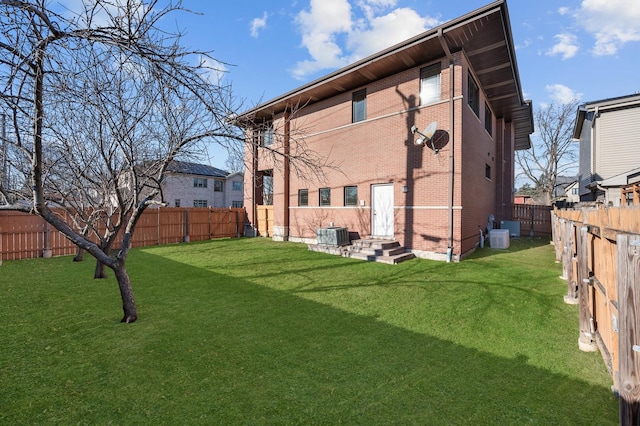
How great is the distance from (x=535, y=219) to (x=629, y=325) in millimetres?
17931

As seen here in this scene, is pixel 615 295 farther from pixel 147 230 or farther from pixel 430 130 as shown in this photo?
pixel 147 230

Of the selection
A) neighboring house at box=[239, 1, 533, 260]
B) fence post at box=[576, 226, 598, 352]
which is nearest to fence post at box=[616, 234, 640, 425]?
fence post at box=[576, 226, 598, 352]

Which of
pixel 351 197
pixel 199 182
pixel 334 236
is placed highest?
pixel 199 182

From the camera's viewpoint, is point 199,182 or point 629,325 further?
point 199,182

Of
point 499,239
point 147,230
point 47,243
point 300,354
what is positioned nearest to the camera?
point 300,354

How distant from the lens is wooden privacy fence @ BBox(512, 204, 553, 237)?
53.6ft

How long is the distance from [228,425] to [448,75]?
10520 mm

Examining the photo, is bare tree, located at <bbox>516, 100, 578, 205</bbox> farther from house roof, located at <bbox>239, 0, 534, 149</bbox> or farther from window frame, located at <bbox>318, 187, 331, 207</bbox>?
window frame, located at <bbox>318, 187, 331, 207</bbox>

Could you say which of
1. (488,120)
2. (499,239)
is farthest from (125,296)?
(488,120)

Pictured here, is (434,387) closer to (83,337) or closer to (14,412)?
(14,412)

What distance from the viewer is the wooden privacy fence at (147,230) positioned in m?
10.0

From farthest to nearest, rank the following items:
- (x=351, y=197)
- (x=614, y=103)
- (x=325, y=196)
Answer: (x=614, y=103)
(x=325, y=196)
(x=351, y=197)

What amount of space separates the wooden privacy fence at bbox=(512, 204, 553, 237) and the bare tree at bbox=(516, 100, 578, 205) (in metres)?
15.1

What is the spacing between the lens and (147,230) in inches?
551
